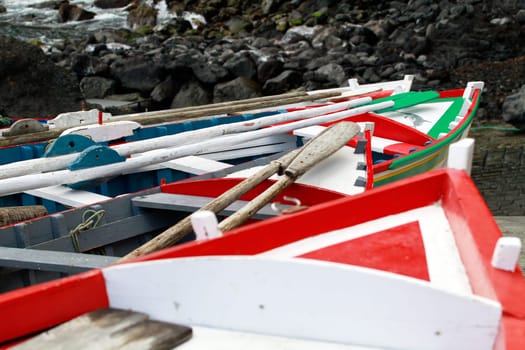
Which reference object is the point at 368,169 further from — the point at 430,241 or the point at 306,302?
the point at 306,302

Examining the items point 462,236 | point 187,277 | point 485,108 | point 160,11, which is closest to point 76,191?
point 187,277

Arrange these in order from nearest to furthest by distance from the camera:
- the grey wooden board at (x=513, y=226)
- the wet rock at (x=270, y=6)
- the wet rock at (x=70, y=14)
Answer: the grey wooden board at (x=513, y=226) → the wet rock at (x=270, y=6) → the wet rock at (x=70, y=14)

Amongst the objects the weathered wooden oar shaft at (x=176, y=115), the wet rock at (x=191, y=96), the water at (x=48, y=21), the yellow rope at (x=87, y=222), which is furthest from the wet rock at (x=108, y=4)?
the yellow rope at (x=87, y=222)

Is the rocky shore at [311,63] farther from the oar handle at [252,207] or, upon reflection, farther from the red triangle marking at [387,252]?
the red triangle marking at [387,252]

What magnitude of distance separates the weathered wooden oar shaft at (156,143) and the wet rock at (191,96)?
310 inches

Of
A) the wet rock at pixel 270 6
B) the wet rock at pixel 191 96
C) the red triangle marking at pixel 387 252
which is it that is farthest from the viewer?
the wet rock at pixel 270 6

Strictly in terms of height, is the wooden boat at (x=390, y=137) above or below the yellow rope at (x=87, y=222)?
above

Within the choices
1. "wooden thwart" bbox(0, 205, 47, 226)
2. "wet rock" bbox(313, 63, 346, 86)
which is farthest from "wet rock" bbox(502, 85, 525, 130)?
"wooden thwart" bbox(0, 205, 47, 226)

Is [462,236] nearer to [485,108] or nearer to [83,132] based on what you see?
[83,132]

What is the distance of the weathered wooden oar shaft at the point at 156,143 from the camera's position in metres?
3.37

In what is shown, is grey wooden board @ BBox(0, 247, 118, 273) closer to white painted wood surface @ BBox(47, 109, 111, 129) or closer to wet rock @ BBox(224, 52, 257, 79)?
white painted wood surface @ BBox(47, 109, 111, 129)

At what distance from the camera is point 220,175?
3.72 m

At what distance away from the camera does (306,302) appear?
56.8 inches

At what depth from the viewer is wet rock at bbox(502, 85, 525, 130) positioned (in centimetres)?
1000
